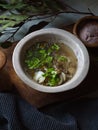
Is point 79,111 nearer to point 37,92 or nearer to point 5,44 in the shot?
point 37,92

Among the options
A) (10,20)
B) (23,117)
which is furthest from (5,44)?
(23,117)

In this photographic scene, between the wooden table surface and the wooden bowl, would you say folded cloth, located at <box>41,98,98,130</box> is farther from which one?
the wooden bowl

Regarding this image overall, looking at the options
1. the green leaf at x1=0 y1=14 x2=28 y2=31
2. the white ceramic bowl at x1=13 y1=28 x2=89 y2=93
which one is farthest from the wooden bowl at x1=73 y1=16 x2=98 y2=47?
the green leaf at x1=0 y1=14 x2=28 y2=31

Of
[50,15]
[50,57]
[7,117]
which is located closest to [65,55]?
[50,57]

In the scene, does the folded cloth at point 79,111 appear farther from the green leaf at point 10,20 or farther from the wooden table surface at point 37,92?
the green leaf at point 10,20

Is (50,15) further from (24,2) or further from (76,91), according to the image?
(76,91)

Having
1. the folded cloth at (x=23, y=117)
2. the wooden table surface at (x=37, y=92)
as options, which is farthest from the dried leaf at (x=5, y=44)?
the folded cloth at (x=23, y=117)
